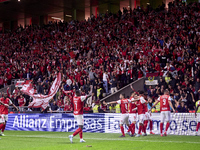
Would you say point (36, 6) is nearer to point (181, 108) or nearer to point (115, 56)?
point (115, 56)

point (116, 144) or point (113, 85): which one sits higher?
point (113, 85)

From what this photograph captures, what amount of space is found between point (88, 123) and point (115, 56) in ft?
27.2

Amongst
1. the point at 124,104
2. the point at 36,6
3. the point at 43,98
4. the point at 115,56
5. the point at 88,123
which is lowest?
the point at 88,123

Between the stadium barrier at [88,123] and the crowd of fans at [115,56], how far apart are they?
1.42 m

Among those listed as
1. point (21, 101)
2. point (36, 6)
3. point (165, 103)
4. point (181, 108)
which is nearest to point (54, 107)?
point (21, 101)

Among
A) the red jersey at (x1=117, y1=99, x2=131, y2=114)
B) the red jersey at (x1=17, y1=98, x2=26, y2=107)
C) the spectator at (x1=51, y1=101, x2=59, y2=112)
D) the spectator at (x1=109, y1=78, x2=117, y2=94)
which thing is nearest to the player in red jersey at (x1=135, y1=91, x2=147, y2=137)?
the red jersey at (x1=117, y1=99, x2=131, y2=114)

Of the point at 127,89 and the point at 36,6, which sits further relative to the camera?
the point at 36,6

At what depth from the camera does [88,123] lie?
759 inches

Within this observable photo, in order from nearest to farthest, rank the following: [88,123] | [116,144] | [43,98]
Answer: [116,144] < [88,123] < [43,98]

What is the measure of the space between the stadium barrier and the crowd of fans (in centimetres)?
142

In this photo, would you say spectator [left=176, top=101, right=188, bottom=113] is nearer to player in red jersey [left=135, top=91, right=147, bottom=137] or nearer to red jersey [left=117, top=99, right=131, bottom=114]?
player in red jersey [left=135, top=91, right=147, bottom=137]

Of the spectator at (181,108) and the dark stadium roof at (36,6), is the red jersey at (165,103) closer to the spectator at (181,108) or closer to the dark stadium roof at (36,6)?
the spectator at (181,108)

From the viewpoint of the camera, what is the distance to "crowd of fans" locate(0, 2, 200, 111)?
20.8 metres

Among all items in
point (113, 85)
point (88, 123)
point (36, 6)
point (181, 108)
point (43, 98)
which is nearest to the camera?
point (181, 108)
